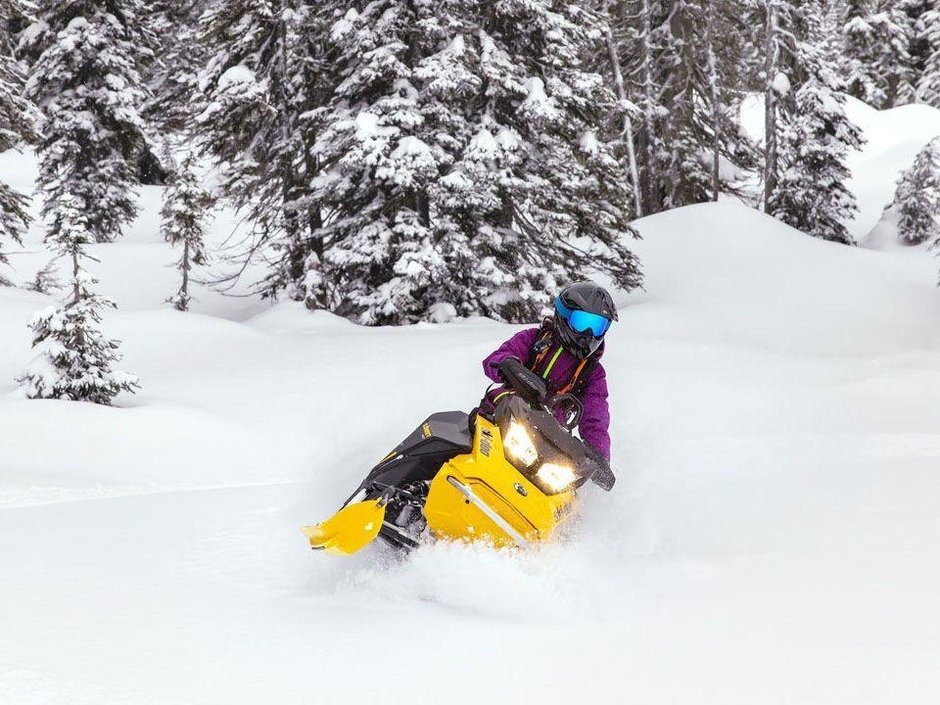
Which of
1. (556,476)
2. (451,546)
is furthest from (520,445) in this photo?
(451,546)

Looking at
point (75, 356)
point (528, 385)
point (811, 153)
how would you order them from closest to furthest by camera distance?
point (528, 385)
point (75, 356)
point (811, 153)

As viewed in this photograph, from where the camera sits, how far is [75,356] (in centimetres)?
1045

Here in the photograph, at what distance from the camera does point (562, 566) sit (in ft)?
16.5

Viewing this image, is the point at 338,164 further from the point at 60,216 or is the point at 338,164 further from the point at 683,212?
the point at 683,212

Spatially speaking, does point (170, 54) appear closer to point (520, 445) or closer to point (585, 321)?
point (585, 321)

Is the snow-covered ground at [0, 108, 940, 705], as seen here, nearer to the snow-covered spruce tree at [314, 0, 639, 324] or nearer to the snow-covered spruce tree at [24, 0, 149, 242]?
the snow-covered spruce tree at [314, 0, 639, 324]

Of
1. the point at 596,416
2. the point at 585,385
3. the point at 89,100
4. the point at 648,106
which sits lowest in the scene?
the point at 89,100

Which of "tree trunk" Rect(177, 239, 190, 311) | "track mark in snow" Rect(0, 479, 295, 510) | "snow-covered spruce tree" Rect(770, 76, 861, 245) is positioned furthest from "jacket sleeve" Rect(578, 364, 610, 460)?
"snow-covered spruce tree" Rect(770, 76, 861, 245)

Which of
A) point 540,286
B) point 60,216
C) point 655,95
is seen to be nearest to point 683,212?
point 655,95

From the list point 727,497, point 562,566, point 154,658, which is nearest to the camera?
point 154,658

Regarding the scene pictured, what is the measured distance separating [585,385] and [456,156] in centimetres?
1226

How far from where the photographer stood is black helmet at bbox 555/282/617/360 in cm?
553

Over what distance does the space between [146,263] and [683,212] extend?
17.1 m

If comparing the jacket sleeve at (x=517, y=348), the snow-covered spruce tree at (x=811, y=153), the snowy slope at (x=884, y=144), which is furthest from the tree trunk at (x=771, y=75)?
the jacket sleeve at (x=517, y=348)
